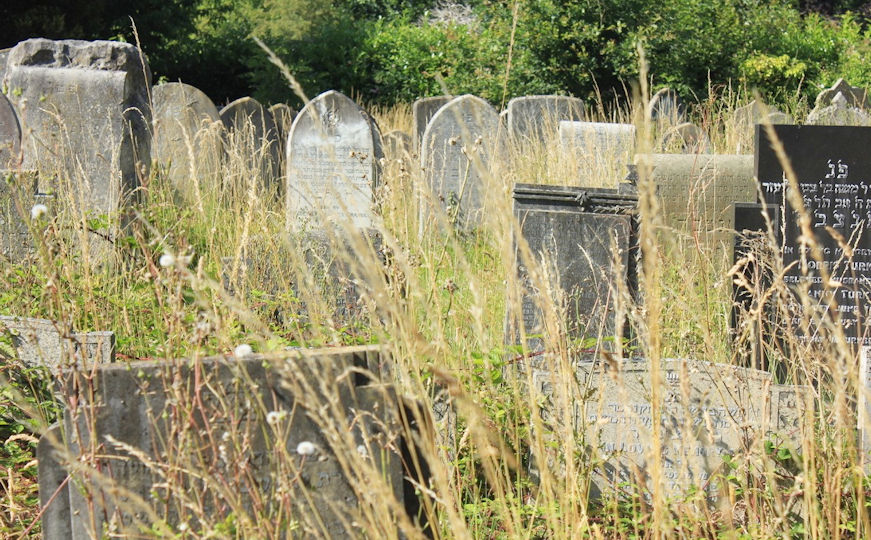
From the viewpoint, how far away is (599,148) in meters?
7.29

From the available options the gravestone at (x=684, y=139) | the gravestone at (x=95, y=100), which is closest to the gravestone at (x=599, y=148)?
the gravestone at (x=684, y=139)

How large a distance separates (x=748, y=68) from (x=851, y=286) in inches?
455

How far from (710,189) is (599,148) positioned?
150cm

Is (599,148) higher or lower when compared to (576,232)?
higher

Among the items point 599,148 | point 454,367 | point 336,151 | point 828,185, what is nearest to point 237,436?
point 454,367

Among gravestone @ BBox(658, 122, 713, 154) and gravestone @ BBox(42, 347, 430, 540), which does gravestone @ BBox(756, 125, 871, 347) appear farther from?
gravestone @ BBox(658, 122, 713, 154)

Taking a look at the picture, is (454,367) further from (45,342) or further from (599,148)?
(599,148)

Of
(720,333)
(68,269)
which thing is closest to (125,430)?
(68,269)

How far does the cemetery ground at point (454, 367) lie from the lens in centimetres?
190

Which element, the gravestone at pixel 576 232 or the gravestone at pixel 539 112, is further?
the gravestone at pixel 539 112

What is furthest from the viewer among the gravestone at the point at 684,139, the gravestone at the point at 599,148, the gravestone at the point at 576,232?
the gravestone at the point at 684,139

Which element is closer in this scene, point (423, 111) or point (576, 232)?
point (576, 232)

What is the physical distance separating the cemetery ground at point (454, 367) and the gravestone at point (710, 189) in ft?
0.74

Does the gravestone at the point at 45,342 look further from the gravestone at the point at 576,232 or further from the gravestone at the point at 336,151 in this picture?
the gravestone at the point at 336,151
